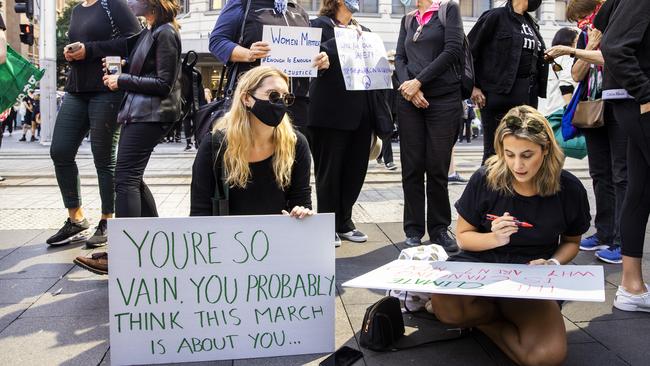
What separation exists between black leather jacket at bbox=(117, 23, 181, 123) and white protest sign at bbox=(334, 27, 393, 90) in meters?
1.21

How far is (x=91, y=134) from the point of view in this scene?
461 cm

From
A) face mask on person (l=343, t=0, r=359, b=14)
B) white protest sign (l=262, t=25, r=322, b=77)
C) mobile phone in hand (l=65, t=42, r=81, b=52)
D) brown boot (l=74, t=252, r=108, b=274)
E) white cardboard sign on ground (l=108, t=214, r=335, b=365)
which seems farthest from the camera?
face mask on person (l=343, t=0, r=359, b=14)

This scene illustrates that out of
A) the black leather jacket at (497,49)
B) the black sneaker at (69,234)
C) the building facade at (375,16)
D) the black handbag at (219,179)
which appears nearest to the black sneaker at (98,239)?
the black sneaker at (69,234)

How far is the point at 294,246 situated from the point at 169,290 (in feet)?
1.83

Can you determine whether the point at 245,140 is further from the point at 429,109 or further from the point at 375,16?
the point at 375,16

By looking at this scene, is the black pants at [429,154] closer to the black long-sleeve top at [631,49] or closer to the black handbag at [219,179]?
the black long-sleeve top at [631,49]

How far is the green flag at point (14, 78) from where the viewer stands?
4695 millimetres

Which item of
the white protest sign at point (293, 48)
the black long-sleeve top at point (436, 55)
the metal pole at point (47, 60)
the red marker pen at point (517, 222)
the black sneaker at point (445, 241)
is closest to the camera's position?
the red marker pen at point (517, 222)

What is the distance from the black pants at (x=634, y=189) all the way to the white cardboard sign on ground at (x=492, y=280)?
795mm

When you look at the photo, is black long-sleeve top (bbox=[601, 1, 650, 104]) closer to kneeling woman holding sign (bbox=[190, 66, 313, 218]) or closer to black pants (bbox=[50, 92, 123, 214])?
kneeling woman holding sign (bbox=[190, 66, 313, 218])

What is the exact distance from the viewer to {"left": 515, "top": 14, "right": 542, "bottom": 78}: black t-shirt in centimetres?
488

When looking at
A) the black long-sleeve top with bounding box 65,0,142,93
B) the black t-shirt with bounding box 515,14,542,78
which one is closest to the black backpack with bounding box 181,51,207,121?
the black long-sleeve top with bounding box 65,0,142,93

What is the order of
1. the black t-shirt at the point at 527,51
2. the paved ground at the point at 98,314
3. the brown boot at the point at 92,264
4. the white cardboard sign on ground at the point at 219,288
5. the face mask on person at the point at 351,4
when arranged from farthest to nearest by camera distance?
the black t-shirt at the point at 527,51 → the face mask on person at the point at 351,4 → the brown boot at the point at 92,264 → the paved ground at the point at 98,314 → the white cardboard sign on ground at the point at 219,288

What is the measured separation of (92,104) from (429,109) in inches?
93.9
